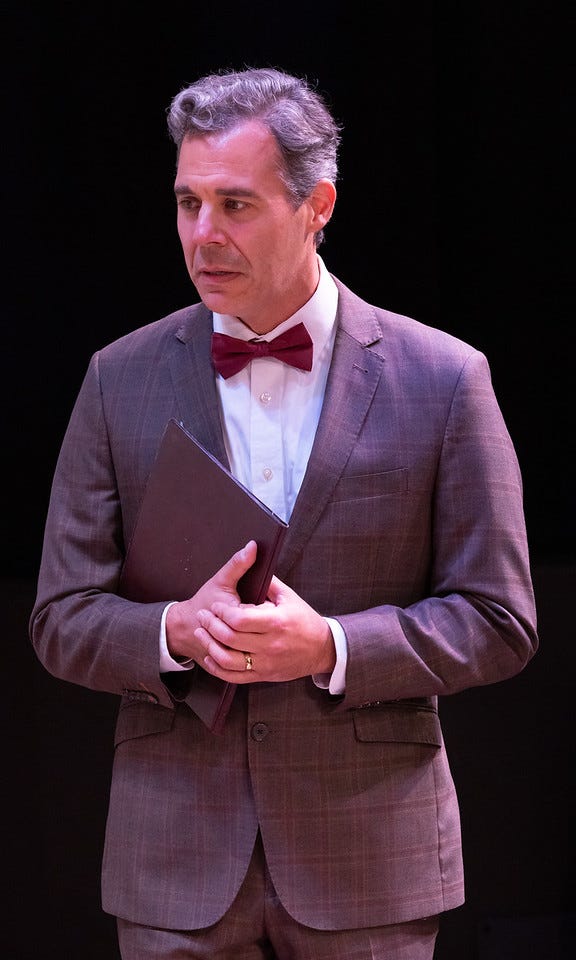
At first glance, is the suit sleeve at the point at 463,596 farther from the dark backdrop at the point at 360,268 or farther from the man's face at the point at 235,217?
the dark backdrop at the point at 360,268

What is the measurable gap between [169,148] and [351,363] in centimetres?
97

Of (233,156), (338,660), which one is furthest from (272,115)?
(338,660)

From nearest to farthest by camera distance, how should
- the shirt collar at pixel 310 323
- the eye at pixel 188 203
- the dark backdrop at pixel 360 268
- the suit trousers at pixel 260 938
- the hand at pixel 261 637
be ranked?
the hand at pixel 261 637 → the suit trousers at pixel 260 938 → the eye at pixel 188 203 → the shirt collar at pixel 310 323 → the dark backdrop at pixel 360 268

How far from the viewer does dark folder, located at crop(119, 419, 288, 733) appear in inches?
75.7

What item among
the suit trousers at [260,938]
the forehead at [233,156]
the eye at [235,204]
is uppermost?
the forehead at [233,156]

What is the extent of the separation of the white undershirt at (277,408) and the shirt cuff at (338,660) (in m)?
0.19

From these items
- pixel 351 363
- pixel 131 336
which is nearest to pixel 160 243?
pixel 131 336

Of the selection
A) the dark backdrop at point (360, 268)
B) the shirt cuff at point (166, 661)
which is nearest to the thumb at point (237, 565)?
the shirt cuff at point (166, 661)

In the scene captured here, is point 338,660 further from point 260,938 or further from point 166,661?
point 260,938

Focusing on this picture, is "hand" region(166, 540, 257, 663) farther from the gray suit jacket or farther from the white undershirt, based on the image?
the white undershirt

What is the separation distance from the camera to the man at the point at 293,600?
6.66 feet

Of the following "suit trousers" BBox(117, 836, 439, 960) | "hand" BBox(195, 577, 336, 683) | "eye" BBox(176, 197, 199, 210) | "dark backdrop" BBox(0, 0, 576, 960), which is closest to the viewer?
"hand" BBox(195, 577, 336, 683)

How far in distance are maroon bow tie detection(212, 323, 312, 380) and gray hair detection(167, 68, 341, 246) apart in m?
0.20

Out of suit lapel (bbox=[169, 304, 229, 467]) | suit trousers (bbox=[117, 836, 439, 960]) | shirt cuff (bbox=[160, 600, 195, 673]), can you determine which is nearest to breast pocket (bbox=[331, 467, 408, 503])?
suit lapel (bbox=[169, 304, 229, 467])
